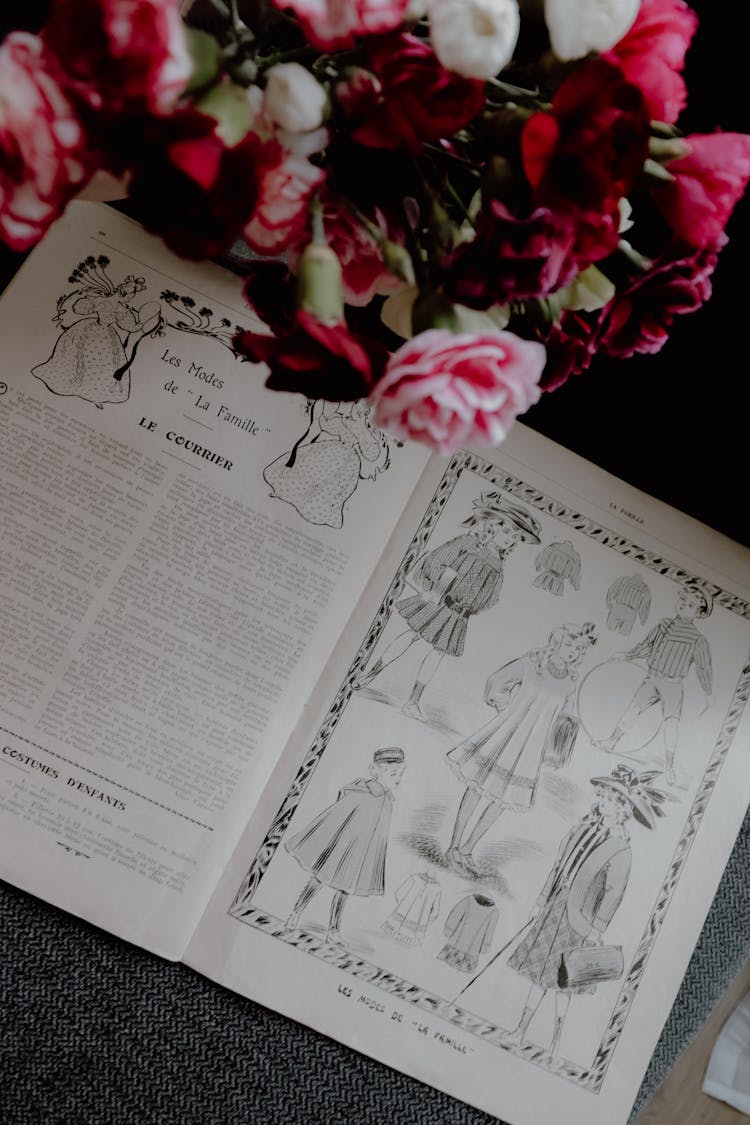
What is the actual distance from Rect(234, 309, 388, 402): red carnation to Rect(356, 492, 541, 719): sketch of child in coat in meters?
0.26

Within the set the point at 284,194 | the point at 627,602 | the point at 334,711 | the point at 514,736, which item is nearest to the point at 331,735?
the point at 334,711

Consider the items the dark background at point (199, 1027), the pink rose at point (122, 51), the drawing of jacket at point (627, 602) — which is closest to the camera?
the pink rose at point (122, 51)

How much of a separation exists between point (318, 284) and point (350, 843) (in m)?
0.35

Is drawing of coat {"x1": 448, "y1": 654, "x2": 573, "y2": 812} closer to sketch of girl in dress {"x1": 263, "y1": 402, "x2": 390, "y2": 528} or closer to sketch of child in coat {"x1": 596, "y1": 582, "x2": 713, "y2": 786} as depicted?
sketch of child in coat {"x1": 596, "y1": 582, "x2": 713, "y2": 786}

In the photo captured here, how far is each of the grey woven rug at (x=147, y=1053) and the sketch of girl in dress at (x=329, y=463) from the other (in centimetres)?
Answer: 27

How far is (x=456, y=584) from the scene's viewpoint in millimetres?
577

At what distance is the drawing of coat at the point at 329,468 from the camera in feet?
1.83

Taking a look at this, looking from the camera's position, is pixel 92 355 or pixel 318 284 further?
pixel 92 355

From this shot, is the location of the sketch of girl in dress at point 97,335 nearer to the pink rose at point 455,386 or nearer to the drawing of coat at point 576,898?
Result: the pink rose at point 455,386

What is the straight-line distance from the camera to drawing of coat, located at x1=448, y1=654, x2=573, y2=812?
559 mm

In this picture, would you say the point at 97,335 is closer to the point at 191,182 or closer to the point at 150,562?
the point at 150,562

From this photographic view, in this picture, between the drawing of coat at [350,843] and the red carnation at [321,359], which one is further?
the drawing of coat at [350,843]

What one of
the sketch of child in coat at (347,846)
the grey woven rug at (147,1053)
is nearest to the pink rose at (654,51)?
the sketch of child in coat at (347,846)

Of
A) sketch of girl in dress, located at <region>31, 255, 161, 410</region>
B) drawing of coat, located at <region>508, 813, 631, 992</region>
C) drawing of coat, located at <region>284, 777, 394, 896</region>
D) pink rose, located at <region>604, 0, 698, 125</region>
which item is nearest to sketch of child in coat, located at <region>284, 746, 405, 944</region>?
drawing of coat, located at <region>284, 777, 394, 896</region>
